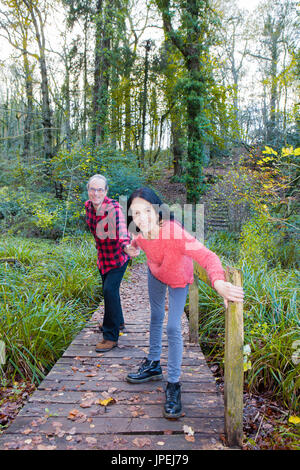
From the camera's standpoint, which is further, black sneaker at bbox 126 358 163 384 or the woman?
black sneaker at bbox 126 358 163 384

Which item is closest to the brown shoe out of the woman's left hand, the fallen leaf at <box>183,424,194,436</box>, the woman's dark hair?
the fallen leaf at <box>183,424,194,436</box>

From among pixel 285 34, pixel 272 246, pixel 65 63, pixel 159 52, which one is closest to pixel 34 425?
pixel 272 246

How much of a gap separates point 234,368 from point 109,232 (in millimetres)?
1815

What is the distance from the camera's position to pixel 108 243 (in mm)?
3211

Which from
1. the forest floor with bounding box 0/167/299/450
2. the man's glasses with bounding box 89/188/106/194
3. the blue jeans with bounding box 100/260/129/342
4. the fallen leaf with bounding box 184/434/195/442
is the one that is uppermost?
the man's glasses with bounding box 89/188/106/194

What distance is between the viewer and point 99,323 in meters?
4.00

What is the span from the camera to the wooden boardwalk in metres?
1.96

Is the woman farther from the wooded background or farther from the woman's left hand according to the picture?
the wooded background

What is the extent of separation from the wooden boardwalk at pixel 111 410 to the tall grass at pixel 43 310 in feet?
0.85

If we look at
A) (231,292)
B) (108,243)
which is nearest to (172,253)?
(231,292)

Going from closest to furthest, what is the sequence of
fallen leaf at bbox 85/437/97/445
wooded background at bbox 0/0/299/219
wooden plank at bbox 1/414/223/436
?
1. fallen leaf at bbox 85/437/97/445
2. wooden plank at bbox 1/414/223/436
3. wooded background at bbox 0/0/299/219

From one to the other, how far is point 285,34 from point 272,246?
17.3 m

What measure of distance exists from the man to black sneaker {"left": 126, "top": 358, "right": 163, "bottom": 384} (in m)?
0.68

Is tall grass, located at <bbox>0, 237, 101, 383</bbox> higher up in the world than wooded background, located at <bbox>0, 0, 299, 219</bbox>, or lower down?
lower down
